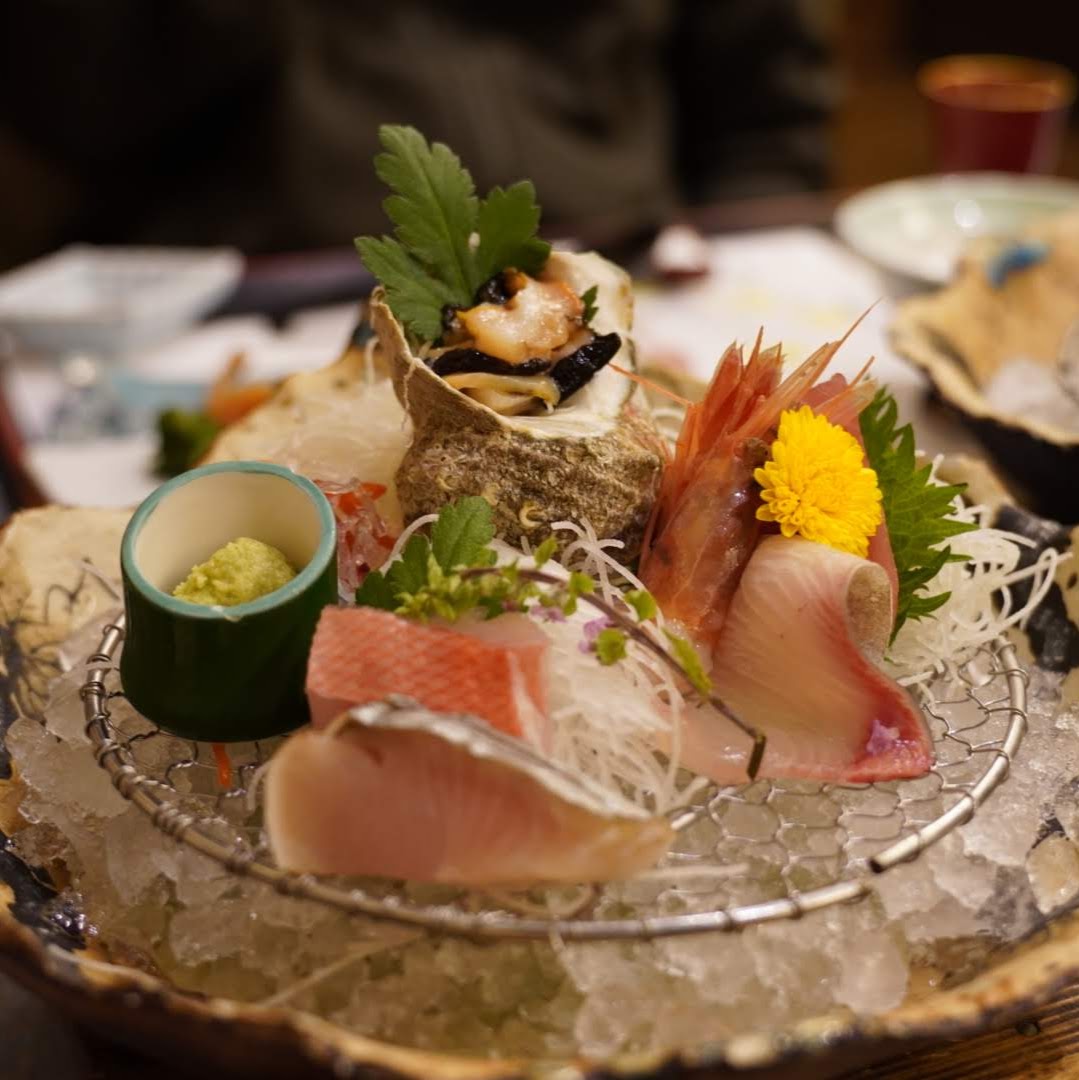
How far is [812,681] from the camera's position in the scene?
4.10 feet

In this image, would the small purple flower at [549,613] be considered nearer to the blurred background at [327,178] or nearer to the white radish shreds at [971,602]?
the white radish shreds at [971,602]

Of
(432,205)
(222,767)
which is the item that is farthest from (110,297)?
(222,767)

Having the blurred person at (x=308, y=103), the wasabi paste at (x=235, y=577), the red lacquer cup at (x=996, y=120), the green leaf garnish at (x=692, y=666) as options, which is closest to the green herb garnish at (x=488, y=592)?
the green leaf garnish at (x=692, y=666)

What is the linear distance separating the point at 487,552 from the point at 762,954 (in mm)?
485

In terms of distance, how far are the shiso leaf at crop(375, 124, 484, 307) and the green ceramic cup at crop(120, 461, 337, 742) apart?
0.35 m

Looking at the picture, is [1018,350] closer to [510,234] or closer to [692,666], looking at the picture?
[510,234]

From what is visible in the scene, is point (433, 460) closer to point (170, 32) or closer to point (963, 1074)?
point (963, 1074)

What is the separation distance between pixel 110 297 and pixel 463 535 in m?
2.22

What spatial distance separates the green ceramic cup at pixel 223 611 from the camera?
1128mm

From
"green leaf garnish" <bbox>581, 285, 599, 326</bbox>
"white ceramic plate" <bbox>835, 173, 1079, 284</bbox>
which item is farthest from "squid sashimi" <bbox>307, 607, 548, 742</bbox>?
"white ceramic plate" <bbox>835, 173, 1079, 284</bbox>

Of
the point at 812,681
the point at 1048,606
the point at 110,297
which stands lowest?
the point at 110,297

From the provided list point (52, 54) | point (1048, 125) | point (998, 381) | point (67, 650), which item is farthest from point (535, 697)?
point (52, 54)

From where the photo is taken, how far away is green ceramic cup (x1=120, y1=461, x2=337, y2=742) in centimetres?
113

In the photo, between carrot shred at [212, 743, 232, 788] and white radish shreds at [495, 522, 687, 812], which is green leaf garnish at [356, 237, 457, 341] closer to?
white radish shreds at [495, 522, 687, 812]
